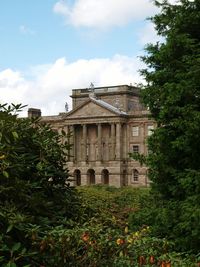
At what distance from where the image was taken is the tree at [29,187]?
14.1ft

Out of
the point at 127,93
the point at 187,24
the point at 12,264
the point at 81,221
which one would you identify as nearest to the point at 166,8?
the point at 187,24

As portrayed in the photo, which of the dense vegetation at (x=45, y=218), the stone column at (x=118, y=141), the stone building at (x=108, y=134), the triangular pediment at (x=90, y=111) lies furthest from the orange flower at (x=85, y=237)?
the stone column at (x=118, y=141)

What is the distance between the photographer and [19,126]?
5.71 metres

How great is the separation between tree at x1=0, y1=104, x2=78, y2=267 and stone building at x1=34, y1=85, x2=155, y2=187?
6855cm

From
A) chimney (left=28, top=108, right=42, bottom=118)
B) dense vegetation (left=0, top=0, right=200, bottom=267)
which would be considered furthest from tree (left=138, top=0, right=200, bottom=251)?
chimney (left=28, top=108, right=42, bottom=118)

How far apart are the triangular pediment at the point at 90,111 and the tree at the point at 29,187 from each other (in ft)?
A: 230

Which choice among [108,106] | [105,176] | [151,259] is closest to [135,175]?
[105,176]

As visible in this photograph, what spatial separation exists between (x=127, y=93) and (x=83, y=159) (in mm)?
11944

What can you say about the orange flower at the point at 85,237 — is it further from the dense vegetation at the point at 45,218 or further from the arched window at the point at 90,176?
the arched window at the point at 90,176

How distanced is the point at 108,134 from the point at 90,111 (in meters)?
4.28

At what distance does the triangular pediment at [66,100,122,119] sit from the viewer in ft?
253

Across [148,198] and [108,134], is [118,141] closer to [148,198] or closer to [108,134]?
[108,134]

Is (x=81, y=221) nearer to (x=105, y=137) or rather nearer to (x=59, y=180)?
(x=59, y=180)

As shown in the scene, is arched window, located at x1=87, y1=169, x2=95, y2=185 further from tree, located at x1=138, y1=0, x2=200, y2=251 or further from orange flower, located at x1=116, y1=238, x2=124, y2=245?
orange flower, located at x1=116, y1=238, x2=124, y2=245
